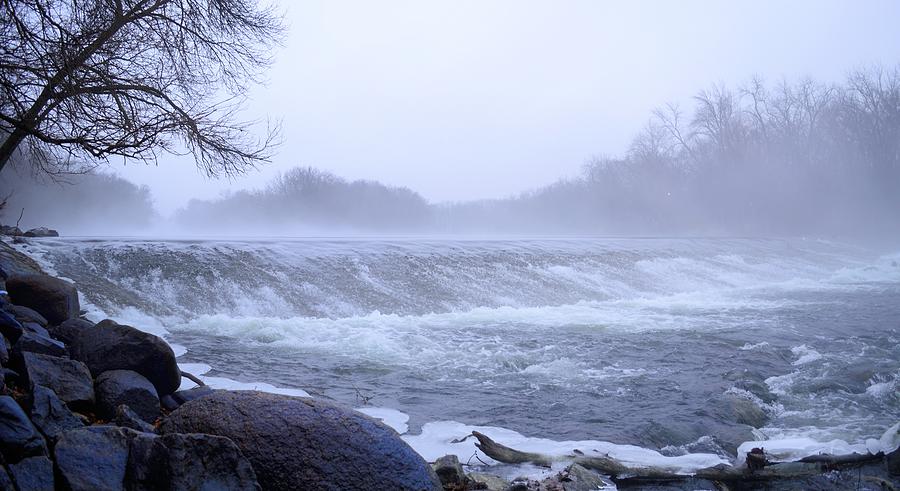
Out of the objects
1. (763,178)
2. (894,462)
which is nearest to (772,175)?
(763,178)

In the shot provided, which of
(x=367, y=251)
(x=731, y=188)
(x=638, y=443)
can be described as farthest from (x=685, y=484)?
(x=731, y=188)

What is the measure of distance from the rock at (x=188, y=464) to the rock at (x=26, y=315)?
11.8ft

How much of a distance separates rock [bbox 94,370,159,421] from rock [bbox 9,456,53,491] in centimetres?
143

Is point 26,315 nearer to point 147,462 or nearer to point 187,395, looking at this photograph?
point 187,395

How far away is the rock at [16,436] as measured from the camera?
2586 millimetres

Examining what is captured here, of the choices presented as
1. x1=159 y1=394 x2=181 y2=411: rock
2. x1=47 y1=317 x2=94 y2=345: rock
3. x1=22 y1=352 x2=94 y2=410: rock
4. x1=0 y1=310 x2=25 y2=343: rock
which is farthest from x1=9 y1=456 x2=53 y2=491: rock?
x1=47 y1=317 x2=94 y2=345: rock

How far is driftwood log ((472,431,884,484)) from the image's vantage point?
424 cm

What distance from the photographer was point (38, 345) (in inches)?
171

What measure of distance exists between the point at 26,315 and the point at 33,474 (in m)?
3.86

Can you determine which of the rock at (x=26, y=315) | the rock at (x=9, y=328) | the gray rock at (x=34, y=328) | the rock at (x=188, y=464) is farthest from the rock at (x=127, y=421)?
the rock at (x=26, y=315)

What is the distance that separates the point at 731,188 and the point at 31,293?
170 ft

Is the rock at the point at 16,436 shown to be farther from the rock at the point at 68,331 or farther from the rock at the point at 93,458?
the rock at the point at 68,331

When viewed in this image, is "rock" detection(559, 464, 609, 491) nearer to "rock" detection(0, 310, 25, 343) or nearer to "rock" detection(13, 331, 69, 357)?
"rock" detection(13, 331, 69, 357)

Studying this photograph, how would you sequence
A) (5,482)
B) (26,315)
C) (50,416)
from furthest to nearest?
(26,315) < (50,416) < (5,482)
